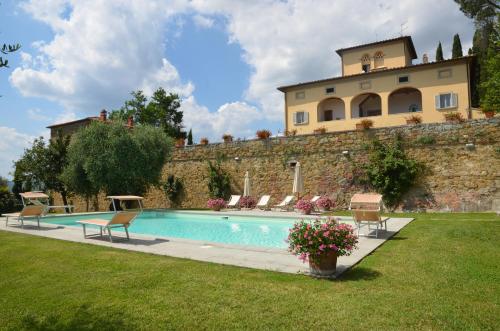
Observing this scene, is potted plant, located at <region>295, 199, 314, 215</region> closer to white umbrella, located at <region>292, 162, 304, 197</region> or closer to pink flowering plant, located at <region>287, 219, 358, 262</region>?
white umbrella, located at <region>292, 162, 304, 197</region>

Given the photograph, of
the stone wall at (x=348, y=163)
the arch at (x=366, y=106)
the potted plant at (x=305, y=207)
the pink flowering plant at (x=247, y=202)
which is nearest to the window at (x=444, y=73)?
the arch at (x=366, y=106)

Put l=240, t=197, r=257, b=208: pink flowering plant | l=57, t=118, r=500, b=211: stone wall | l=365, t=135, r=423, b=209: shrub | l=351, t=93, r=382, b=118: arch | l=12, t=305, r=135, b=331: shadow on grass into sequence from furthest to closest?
l=351, t=93, r=382, b=118: arch
l=240, t=197, r=257, b=208: pink flowering plant
l=365, t=135, r=423, b=209: shrub
l=57, t=118, r=500, b=211: stone wall
l=12, t=305, r=135, b=331: shadow on grass

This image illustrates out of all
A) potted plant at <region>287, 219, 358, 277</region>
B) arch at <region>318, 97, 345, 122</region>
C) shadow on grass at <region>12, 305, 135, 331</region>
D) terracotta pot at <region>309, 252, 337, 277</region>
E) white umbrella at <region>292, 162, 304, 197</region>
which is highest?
arch at <region>318, 97, 345, 122</region>

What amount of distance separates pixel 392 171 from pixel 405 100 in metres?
11.4

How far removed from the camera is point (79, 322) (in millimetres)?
3406

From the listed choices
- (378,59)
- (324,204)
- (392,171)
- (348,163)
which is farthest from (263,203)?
(378,59)

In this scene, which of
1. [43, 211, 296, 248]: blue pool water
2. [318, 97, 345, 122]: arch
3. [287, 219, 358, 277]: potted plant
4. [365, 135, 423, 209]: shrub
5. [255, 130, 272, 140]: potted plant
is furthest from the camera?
[318, 97, 345, 122]: arch

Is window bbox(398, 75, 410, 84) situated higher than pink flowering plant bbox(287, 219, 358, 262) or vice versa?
window bbox(398, 75, 410, 84)

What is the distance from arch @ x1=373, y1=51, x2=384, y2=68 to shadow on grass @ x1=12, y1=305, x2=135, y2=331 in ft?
85.1

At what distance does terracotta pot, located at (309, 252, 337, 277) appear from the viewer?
182 inches

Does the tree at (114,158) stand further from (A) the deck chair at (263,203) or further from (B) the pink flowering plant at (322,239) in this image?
(B) the pink flowering plant at (322,239)

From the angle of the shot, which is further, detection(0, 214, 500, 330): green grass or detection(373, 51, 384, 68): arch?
detection(373, 51, 384, 68): arch

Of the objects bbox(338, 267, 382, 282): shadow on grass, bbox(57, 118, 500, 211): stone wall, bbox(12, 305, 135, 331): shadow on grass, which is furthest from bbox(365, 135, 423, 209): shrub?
bbox(12, 305, 135, 331): shadow on grass

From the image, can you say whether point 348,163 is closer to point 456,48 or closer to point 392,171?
point 392,171
